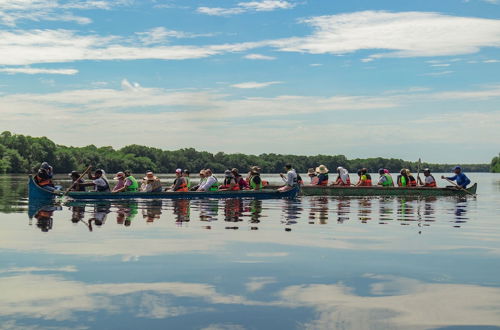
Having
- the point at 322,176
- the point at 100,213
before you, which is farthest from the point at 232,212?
the point at 322,176

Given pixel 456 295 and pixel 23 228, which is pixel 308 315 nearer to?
pixel 456 295

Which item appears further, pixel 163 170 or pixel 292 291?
pixel 163 170

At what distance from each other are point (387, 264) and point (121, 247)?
6069 millimetres

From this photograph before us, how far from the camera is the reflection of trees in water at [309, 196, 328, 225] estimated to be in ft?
73.5

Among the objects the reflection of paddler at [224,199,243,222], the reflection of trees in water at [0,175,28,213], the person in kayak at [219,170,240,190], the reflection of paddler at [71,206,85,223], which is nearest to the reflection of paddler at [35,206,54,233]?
the reflection of paddler at [71,206,85,223]

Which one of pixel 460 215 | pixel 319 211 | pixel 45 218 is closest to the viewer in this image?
pixel 45 218

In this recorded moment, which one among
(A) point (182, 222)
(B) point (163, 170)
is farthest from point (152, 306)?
(B) point (163, 170)

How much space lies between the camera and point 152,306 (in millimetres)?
9227

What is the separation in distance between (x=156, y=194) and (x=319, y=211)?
899cm

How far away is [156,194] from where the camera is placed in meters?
31.5

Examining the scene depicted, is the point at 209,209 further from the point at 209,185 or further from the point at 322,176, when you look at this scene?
the point at 322,176

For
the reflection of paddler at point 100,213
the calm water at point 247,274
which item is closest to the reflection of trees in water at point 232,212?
the calm water at point 247,274

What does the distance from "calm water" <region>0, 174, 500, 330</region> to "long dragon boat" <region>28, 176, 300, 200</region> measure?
8974mm

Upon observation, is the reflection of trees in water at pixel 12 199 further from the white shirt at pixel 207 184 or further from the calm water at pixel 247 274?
the white shirt at pixel 207 184
